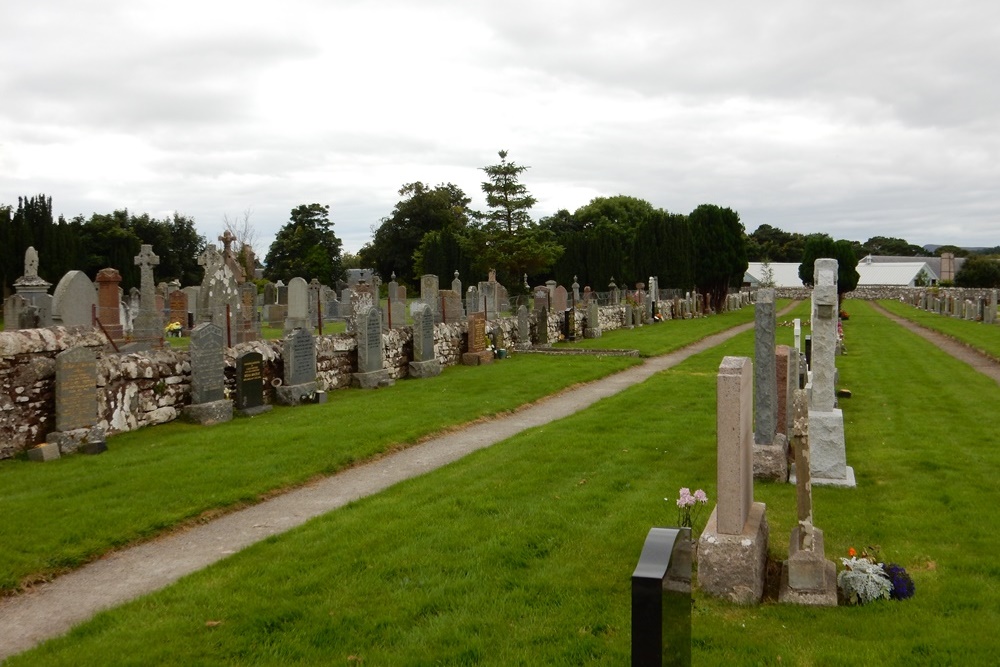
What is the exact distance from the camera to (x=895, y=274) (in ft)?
358

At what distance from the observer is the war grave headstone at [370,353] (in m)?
16.8

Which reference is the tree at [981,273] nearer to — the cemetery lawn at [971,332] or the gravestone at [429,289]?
the cemetery lawn at [971,332]

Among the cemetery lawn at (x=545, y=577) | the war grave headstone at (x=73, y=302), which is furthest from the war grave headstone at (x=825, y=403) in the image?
the war grave headstone at (x=73, y=302)

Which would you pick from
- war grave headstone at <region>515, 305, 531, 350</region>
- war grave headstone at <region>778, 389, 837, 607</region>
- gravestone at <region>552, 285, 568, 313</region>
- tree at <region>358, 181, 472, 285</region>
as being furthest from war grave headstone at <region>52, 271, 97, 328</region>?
tree at <region>358, 181, 472, 285</region>

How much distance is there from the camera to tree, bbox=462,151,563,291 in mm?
53094

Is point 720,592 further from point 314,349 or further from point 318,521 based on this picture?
point 314,349

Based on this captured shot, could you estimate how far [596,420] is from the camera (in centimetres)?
1262

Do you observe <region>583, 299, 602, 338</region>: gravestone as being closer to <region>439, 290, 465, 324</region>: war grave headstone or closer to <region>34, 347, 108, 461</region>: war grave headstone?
<region>439, 290, 465, 324</region>: war grave headstone

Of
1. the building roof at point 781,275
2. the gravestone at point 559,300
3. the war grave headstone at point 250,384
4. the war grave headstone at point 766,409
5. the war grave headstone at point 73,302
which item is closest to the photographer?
the war grave headstone at point 766,409

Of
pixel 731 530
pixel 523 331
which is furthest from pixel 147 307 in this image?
pixel 731 530

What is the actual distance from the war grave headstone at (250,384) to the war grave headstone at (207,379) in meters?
0.42

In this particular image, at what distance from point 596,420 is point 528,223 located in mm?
45423

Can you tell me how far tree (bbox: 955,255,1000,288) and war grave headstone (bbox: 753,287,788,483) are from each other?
7833 cm

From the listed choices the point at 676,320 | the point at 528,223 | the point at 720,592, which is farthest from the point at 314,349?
the point at 528,223
